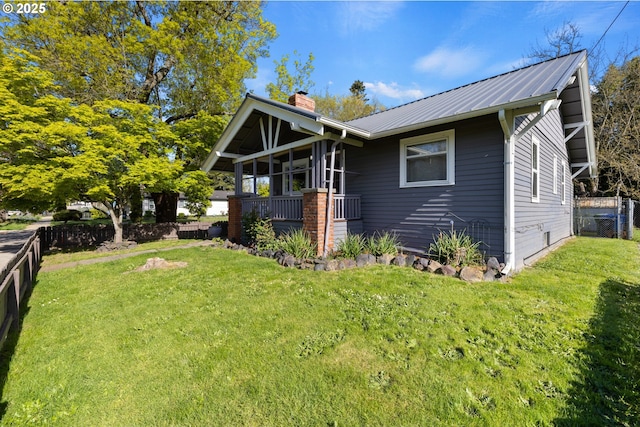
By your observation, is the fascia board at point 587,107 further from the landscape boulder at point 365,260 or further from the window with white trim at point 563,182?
the landscape boulder at point 365,260

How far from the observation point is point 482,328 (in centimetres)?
345

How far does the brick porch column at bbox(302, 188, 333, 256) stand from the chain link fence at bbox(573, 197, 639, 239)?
41.6 feet

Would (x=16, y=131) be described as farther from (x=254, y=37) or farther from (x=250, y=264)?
(x=254, y=37)

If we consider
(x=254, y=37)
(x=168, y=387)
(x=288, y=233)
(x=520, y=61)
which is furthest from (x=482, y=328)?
(x=520, y=61)

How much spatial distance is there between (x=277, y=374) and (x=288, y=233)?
5845mm

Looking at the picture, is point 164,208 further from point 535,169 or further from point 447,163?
point 535,169

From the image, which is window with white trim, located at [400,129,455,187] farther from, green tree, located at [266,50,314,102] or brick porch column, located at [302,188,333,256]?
green tree, located at [266,50,314,102]

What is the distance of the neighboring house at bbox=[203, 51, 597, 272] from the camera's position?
5.94 metres

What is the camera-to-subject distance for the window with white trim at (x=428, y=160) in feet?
22.1

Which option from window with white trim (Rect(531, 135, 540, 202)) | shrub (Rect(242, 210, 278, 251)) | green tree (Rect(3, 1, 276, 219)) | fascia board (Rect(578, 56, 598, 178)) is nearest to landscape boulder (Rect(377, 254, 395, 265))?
shrub (Rect(242, 210, 278, 251))

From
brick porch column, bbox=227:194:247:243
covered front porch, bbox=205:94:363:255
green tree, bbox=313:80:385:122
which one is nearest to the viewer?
covered front porch, bbox=205:94:363:255

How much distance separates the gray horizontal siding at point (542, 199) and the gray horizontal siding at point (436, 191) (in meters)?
0.65

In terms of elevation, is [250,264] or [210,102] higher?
[210,102]

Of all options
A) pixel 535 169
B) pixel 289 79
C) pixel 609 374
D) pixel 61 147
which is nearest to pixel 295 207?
pixel 535 169
